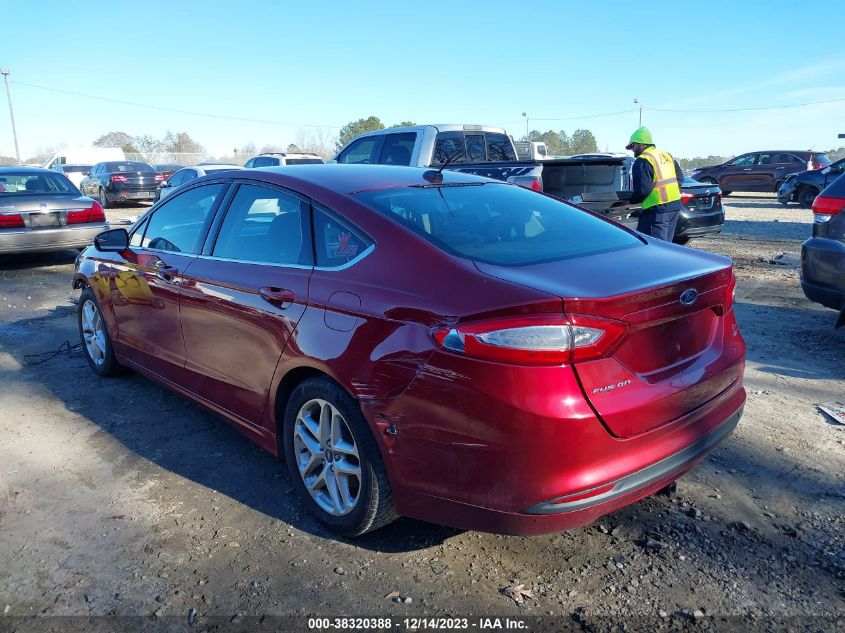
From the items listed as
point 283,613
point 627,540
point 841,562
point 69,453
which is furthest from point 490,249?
point 69,453

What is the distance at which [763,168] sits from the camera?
2283 cm

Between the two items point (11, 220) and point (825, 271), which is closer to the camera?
point (825, 271)

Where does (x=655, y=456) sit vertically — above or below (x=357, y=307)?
below

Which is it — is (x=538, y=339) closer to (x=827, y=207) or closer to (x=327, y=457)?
A: (x=327, y=457)

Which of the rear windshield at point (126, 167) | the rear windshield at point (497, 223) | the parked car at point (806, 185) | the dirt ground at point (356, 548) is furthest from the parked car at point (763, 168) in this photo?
the rear windshield at point (497, 223)

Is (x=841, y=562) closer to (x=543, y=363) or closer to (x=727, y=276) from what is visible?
(x=727, y=276)

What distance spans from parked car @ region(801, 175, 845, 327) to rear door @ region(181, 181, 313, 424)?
4.34 metres

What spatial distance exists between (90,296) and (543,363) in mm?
4240

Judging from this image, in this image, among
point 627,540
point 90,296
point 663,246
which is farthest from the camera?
point 90,296

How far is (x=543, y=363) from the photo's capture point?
7.22 feet

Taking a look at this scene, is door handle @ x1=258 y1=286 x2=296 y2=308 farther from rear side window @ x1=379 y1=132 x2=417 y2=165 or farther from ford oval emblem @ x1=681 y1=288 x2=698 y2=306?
rear side window @ x1=379 y1=132 x2=417 y2=165

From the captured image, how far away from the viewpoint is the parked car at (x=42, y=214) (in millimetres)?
9469

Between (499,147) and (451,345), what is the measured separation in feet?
28.8

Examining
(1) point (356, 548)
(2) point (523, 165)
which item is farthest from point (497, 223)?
(2) point (523, 165)
